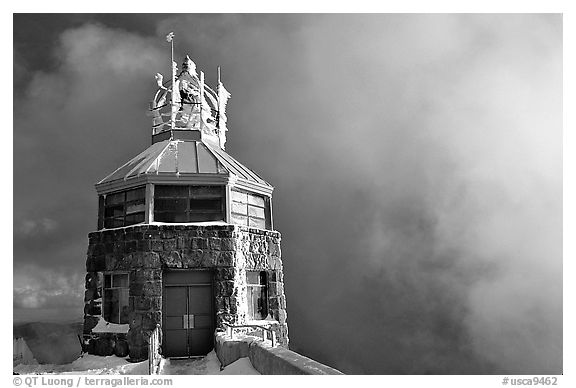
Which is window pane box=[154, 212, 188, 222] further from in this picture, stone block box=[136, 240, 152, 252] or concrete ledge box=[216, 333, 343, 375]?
concrete ledge box=[216, 333, 343, 375]

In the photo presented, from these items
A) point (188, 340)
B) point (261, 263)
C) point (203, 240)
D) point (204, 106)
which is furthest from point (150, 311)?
point (204, 106)

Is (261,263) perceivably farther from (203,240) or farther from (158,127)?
(158,127)

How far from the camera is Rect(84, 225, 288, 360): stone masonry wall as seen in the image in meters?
Result: 14.1

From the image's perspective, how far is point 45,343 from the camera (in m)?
15.4

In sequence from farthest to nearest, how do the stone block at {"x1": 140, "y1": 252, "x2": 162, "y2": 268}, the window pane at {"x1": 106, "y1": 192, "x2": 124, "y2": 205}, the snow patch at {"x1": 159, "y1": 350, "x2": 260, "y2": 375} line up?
the window pane at {"x1": 106, "y1": 192, "x2": 124, "y2": 205}
the stone block at {"x1": 140, "y1": 252, "x2": 162, "y2": 268}
the snow patch at {"x1": 159, "y1": 350, "x2": 260, "y2": 375}

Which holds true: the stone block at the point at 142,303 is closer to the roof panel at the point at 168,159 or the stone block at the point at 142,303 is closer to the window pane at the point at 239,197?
the roof panel at the point at 168,159

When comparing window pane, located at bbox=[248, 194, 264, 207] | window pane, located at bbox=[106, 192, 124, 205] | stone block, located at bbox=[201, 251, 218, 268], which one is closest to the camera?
stone block, located at bbox=[201, 251, 218, 268]

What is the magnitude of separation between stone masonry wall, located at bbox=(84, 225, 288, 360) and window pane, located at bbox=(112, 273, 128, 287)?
0.95 feet

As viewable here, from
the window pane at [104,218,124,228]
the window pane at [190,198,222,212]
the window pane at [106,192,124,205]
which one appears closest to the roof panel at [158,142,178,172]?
the window pane at [190,198,222,212]

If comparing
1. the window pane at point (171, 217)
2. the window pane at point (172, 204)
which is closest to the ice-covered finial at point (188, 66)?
the window pane at point (172, 204)

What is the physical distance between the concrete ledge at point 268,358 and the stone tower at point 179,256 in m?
1.63
